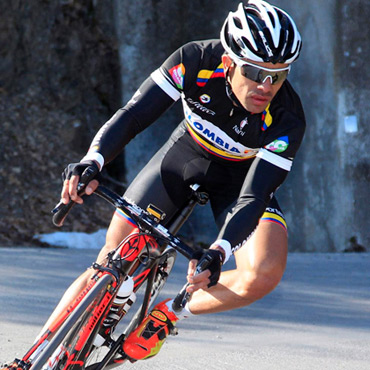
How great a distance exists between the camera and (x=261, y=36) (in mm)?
3420

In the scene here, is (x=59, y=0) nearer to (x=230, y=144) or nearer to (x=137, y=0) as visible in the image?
(x=137, y=0)

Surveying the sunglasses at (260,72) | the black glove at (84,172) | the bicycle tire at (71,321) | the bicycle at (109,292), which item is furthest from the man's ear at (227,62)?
the bicycle tire at (71,321)

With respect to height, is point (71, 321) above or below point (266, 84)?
below

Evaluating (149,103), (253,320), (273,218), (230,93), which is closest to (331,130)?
(253,320)

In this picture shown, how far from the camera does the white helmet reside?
134 inches

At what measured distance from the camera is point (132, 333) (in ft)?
11.6

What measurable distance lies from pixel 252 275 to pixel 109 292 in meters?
0.93

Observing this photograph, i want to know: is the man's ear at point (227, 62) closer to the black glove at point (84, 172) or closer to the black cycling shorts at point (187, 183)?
the black cycling shorts at point (187, 183)

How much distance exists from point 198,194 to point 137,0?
6393mm

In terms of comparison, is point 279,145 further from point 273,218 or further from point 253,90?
point 273,218

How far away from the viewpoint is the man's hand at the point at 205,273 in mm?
2867

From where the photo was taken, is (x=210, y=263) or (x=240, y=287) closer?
(x=210, y=263)

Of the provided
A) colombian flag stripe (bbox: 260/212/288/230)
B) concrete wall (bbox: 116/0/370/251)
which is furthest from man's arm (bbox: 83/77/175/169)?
concrete wall (bbox: 116/0/370/251)

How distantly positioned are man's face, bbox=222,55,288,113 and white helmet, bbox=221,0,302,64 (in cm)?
5
